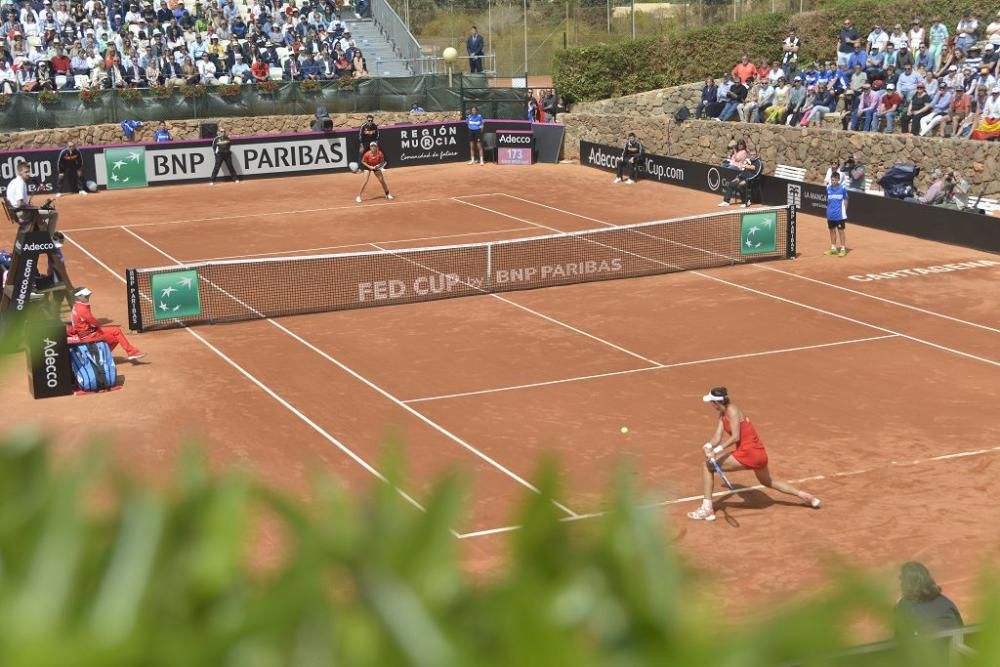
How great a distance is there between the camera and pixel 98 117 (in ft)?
143

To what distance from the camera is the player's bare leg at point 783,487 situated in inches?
527

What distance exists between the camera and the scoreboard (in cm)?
4253

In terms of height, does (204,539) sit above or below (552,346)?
above

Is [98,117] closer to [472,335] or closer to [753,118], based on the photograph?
[753,118]

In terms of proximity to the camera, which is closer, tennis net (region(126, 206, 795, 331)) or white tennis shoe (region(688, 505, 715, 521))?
white tennis shoe (region(688, 505, 715, 521))

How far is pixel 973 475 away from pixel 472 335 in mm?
9065

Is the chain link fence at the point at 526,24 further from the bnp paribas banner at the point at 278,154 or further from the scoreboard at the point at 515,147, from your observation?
the bnp paribas banner at the point at 278,154

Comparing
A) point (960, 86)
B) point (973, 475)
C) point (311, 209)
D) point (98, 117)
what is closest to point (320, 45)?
point (98, 117)

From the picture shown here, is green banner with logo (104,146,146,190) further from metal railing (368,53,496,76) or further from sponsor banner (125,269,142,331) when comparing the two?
sponsor banner (125,269,142,331)

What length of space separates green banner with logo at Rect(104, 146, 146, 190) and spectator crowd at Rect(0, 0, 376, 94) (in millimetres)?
6399

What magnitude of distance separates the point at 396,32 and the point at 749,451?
42.2 m

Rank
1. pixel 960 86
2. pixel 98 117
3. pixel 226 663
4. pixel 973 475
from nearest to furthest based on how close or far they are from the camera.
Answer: pixel 226 663, pixel 973 475, pixel 960 86, pixel 98 117

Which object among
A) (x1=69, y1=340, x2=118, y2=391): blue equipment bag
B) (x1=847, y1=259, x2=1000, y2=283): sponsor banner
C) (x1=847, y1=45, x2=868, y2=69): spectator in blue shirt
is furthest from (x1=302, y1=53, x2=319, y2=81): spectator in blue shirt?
(x1=69, y1=340, x2=118, y2=391): blue equipment bag

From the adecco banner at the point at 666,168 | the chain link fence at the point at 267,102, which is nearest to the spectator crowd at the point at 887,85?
the adecco banner at the point at 666,168
